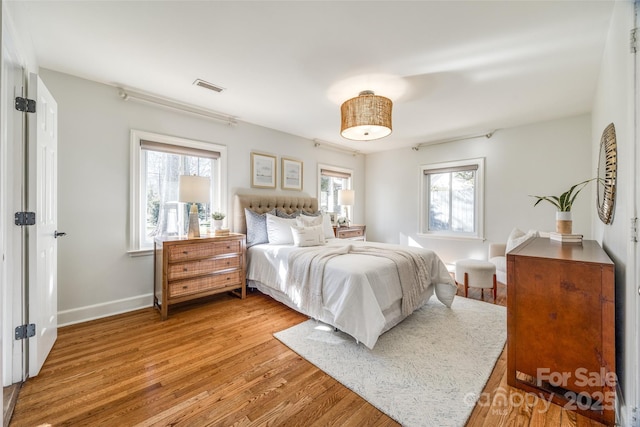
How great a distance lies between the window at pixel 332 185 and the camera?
17.1 feet

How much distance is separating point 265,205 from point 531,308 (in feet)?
10.9

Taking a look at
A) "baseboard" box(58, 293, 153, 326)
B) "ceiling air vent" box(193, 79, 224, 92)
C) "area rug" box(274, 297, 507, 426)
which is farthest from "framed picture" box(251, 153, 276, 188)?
"area rug" box(274, 297, 507, 426)

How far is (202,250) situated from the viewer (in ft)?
9.70

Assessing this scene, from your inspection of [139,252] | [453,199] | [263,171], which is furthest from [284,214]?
[453,199]

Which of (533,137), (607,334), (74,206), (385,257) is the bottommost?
(607,334)

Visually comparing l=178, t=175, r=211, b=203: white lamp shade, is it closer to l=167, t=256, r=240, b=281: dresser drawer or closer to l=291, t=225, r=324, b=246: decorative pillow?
l=167, t=256, r=240, b=281: dresser drawer

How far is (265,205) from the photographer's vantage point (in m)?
4.06

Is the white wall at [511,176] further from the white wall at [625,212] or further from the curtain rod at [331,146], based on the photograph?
the white wall at [625,212]

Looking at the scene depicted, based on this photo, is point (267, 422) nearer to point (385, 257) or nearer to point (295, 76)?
point (385, 257)

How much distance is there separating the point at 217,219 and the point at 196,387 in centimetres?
203

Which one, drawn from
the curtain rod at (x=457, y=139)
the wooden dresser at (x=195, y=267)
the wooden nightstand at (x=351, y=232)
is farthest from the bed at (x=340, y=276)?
the curtain rod at (x=457, y=139)

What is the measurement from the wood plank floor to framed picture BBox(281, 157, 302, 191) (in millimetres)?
2547

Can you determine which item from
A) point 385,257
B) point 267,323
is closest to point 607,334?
point 385,257

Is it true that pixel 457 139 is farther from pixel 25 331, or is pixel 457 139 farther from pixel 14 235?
pixel 25 331
